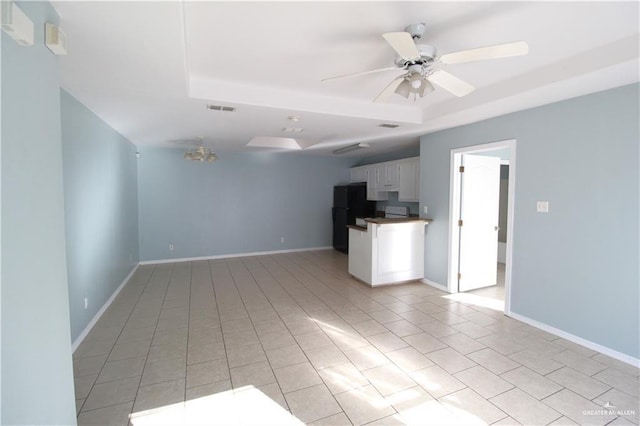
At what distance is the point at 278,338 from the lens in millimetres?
2887

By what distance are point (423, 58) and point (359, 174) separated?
Answer: 16.7ft

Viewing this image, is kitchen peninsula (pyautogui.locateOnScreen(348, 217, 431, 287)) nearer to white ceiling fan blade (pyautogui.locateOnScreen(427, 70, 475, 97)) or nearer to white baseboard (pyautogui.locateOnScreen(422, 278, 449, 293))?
white baseboard (pyautogui.locateOnScreen(422, 278, 449, 293))

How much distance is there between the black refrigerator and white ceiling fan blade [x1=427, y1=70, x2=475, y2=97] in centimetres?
460

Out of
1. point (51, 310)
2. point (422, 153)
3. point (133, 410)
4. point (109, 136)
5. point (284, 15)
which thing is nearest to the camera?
point (51, 310)

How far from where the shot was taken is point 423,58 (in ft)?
6.42

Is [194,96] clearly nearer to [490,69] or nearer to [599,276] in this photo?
[490,69]

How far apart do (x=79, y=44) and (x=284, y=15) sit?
49.9 inches

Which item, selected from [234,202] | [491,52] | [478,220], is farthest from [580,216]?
[234,202]

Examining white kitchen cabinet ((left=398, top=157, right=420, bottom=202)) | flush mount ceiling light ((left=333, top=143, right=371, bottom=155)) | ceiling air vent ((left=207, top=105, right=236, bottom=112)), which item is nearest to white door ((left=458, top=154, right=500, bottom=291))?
white kitchen cabinet ((left=398, top=157, right=420, bottom=202))

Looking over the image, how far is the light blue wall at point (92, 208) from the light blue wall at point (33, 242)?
1.32m

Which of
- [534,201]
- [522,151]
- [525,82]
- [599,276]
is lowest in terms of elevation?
[599,276]

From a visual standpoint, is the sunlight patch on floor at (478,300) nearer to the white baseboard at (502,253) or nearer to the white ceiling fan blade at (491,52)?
the white baseboard at (502,253)

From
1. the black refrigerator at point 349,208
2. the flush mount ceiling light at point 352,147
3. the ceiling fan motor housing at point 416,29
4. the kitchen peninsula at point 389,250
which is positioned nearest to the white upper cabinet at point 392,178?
the black refrigerator at point 349,208

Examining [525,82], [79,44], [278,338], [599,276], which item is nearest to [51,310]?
[79,44]
